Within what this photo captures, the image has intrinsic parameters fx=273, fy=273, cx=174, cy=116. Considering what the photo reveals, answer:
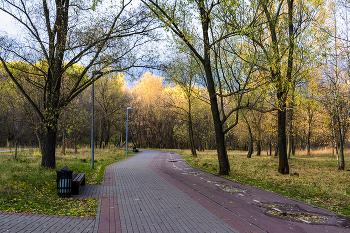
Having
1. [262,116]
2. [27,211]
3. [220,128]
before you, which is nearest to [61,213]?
[27,211]

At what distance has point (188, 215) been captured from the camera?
6930 millimetres

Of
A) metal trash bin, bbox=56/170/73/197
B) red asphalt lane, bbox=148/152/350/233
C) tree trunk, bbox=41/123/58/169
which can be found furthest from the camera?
tree trunk, bbox=41/123/58/169

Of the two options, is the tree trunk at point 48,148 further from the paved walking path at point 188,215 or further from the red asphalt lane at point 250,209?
the red asphalt lane at point 250,209

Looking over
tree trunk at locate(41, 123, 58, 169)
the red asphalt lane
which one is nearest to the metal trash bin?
the red asphalt lane

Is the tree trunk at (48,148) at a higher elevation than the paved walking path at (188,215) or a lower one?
higher

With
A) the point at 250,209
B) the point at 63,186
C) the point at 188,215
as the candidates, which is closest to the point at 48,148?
the point at 63,186

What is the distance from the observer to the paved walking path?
5.83 metres

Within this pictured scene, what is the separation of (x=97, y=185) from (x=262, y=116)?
24319 millimetres

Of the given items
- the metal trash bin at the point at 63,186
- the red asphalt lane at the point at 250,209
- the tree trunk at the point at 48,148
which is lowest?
the red asphalt lane at the point at 250,209

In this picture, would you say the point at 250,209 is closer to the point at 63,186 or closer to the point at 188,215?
the point at 188,215

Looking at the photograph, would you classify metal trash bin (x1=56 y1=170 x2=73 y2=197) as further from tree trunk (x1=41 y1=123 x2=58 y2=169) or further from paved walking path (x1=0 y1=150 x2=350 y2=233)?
tree trunk (x1=41 y1=123 x2=58 y2=169)

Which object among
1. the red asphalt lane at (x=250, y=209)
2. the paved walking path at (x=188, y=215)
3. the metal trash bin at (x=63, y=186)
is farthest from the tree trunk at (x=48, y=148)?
the red asphalt lane at (x=250, y=209)

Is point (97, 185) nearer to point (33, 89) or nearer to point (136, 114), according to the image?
point (33, 89)

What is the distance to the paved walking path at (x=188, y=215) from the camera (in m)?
5.83
